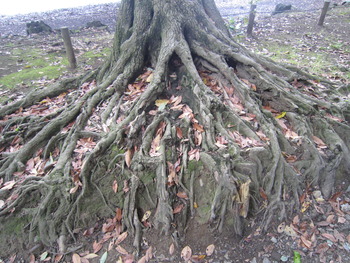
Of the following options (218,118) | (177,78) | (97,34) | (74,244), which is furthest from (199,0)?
(97,34)

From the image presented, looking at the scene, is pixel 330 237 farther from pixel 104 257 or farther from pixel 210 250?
pixel 104 257

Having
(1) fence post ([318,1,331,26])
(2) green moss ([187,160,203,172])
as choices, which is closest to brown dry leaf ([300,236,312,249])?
(2) green moss ([187,160,203,172])

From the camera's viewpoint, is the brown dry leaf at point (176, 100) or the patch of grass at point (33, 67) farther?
the patch of grass at point (33, 67)

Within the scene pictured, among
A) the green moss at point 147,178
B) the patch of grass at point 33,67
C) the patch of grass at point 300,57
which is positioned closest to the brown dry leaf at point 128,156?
the green moss at point 147,178

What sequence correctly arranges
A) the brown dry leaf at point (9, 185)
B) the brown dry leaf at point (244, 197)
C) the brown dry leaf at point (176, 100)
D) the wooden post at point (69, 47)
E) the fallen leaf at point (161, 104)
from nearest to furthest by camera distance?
1. the brown dry leaf at point (244, 197)
2. the brown dry leaf at point (9, 185)
3. the fallen leaf at point (161, 104)
4. the brown dry leaf at point (176, 100)
5. the wooden post at point (69, 47)

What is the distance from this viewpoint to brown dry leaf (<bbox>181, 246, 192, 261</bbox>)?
3018 millimetres

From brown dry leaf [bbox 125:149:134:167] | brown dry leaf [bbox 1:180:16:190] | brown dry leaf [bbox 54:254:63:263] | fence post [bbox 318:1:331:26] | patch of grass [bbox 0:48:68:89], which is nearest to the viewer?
brown dry leaf [bbox 54:254:63:263]

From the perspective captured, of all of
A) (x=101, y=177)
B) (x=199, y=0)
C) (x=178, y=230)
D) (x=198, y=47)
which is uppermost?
(x=199, y=0)

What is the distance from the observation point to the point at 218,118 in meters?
3.65

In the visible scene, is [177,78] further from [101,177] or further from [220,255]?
[220,255]

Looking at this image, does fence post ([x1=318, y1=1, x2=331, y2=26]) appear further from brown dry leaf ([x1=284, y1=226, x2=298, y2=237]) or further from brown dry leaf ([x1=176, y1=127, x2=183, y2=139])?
brown dry leaf ([x1=284, y1=226, x2=298, y2=237])

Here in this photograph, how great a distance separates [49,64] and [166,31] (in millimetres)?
5810

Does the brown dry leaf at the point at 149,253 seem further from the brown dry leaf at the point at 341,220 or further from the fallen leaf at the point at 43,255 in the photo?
the brown dry leaf at the point at 341,220

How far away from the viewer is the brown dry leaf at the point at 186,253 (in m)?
3.02
